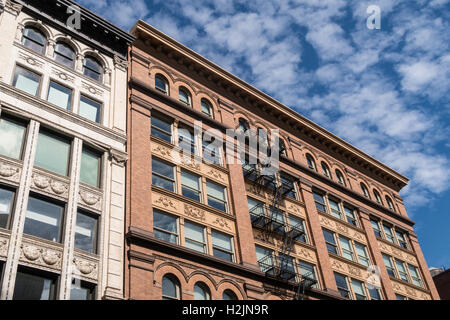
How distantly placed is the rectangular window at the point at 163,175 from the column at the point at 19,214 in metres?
6.07

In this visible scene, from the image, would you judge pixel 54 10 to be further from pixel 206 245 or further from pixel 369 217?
pixel 369 217

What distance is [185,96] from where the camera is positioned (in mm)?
30266

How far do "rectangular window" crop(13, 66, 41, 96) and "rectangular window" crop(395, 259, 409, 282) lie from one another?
27.1 m

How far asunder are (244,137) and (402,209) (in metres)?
18.7

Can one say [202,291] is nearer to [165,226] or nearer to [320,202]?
[165,226]

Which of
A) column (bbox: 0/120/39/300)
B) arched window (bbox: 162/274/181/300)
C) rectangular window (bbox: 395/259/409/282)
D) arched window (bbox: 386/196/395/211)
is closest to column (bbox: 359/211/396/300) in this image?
rectangular window (bbox: 395/259/409/282)

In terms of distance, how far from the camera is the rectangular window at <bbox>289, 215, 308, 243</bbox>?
28.3m

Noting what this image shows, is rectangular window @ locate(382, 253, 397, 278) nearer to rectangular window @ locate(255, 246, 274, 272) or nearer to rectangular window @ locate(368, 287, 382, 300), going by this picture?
rectangular window @ locate(368, 287, 382, 300)

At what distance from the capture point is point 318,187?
34125 mm

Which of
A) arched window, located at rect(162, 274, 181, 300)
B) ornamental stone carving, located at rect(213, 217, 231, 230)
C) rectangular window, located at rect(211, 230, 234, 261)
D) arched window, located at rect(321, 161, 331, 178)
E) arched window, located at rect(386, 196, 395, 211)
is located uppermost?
arched window, located at rect(321, 161, 331, 178)

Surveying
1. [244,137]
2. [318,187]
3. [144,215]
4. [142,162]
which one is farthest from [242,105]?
[144,215]

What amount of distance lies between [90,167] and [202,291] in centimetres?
737

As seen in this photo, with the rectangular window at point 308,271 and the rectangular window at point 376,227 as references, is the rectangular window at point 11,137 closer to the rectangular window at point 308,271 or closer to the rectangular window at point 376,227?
the rectangular window at point 308,271

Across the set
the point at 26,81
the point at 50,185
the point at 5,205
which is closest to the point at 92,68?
the point at 26,81
